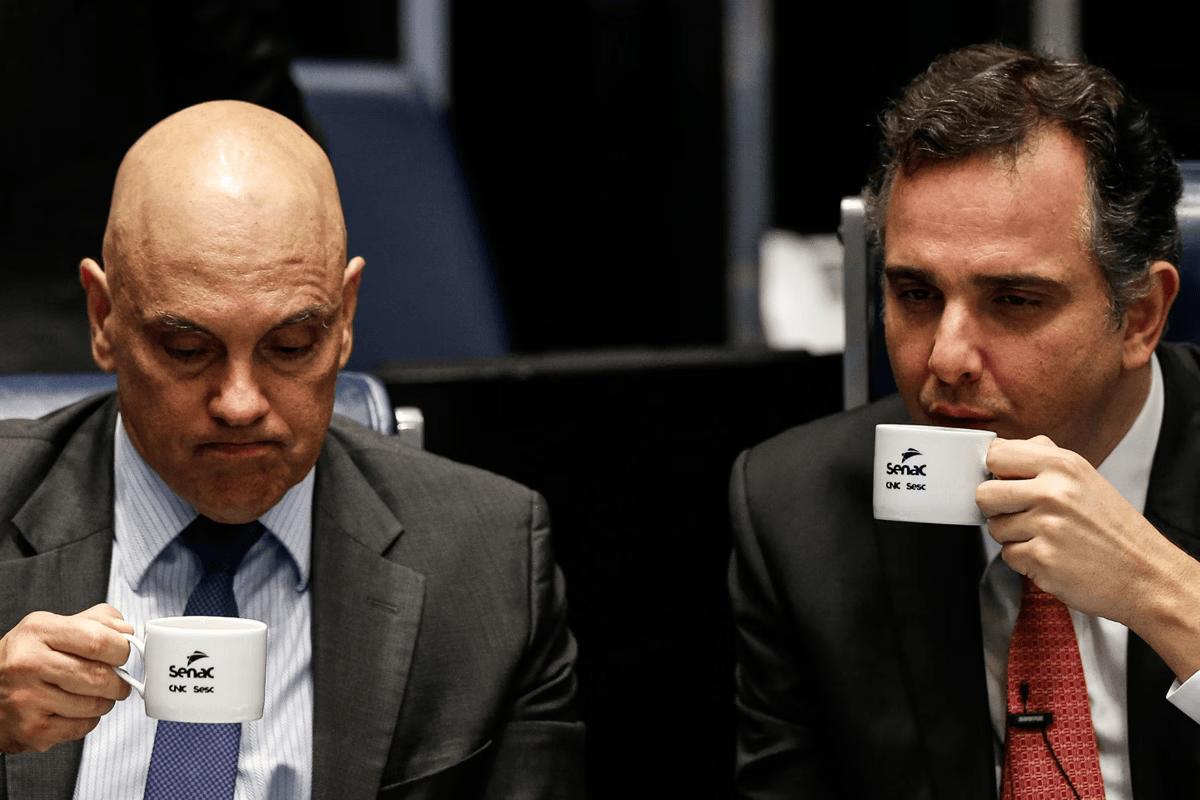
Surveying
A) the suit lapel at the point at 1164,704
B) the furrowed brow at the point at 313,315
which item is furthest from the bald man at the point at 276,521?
the suit lapel at the point at 1164,704

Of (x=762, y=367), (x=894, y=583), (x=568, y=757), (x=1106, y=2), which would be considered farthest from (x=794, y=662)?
(x=1106, y=2)

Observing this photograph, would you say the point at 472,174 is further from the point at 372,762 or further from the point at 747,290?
the point at 372,762

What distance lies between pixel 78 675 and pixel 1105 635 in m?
1.07

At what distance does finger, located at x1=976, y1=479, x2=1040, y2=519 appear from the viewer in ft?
5.71

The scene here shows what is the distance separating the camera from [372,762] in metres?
1.87

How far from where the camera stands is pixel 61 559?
74.6 inches

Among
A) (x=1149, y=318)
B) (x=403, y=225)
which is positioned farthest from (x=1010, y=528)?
(x=403, y=225)

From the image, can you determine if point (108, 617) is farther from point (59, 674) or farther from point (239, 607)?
point (239, 607)

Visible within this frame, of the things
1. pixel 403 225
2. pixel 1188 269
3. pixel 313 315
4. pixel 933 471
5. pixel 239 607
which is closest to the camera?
pixel 933 471

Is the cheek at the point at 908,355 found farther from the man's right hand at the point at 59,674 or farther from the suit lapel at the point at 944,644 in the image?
the man's right hand at the point at 59,674

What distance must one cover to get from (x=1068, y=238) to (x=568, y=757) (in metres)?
0.77

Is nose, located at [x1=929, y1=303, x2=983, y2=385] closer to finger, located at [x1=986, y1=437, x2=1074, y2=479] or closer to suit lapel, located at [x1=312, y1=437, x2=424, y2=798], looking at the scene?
finger, located at [x1=986, y1=437, x2=1074, y2=479]

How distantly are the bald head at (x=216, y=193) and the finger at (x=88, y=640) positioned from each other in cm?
40

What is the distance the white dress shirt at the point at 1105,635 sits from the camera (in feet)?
6.38
